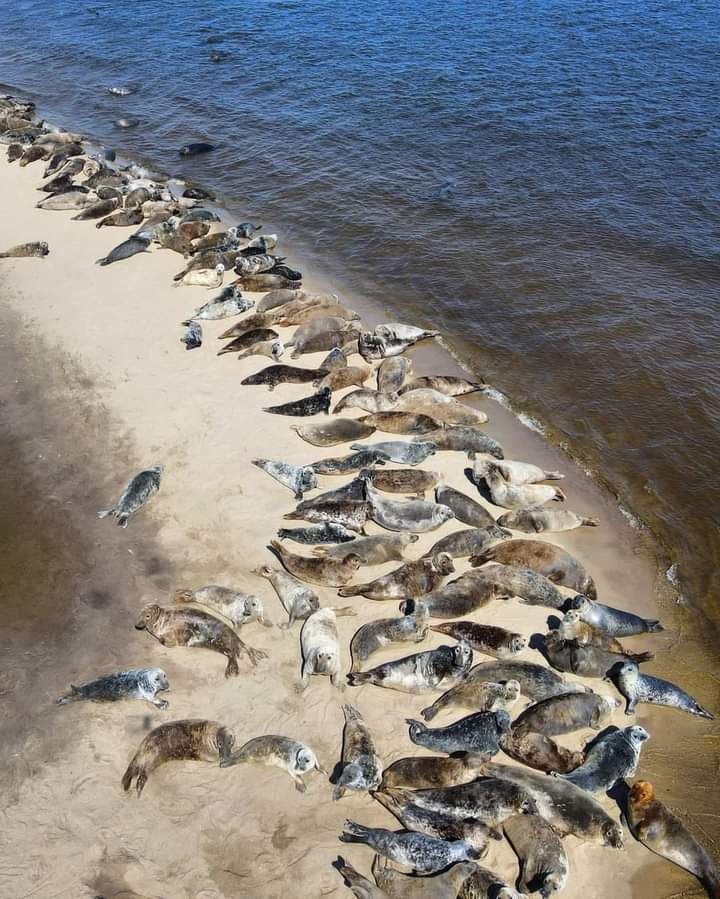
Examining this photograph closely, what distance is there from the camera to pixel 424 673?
→ 259 inches

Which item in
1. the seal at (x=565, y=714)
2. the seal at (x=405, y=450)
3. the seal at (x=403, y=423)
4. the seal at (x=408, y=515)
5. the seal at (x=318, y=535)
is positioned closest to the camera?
the seal at (x=565, y=714)

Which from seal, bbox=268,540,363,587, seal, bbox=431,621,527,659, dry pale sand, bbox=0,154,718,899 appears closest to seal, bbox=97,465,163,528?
dry pale sand, bbox=0,154,718,899

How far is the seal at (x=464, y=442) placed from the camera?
9.48 m

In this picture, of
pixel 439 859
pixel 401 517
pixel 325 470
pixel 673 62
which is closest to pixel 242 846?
pixel 439 859

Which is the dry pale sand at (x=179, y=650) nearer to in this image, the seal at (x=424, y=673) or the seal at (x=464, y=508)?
the seal at (x=424, y=673)

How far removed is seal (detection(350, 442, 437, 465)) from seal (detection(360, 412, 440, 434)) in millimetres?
413

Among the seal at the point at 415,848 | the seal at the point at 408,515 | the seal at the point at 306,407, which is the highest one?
the seal at the point at 306,407

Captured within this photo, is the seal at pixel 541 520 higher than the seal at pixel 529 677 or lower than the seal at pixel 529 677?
higher

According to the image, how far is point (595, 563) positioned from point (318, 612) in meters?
3.37

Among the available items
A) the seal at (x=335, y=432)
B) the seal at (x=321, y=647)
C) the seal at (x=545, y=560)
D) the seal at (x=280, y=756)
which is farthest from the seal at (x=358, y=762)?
the seal at (x=335, y=432)

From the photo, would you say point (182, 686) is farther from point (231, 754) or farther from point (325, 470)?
point (325, 470)

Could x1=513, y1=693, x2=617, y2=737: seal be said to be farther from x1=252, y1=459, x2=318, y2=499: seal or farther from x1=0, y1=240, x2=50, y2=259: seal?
x1=0, y1=240, x2=50, y2=259: seal

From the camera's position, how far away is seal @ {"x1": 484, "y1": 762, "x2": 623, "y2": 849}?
18.2ft

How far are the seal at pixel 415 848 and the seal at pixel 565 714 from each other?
3.91 feet
